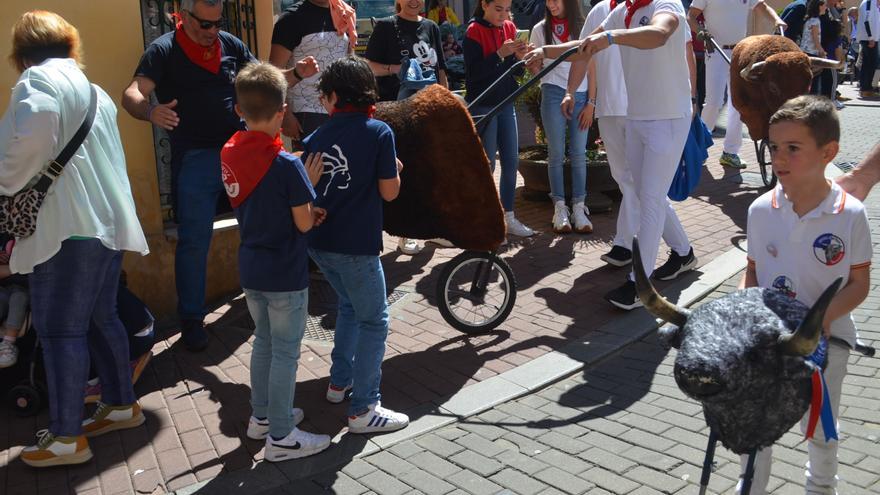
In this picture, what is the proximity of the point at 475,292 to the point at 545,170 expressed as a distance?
11.3ft

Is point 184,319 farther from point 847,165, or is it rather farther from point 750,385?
point 847,165

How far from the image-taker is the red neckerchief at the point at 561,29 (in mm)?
7664

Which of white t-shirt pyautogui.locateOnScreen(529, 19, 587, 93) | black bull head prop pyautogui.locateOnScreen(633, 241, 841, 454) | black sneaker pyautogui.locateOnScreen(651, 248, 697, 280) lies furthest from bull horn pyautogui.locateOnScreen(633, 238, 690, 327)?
white t-shirt pyautogui.locateOnScreen(529, 19, 587, 93)

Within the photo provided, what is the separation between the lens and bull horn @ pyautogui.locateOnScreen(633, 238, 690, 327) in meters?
2.63

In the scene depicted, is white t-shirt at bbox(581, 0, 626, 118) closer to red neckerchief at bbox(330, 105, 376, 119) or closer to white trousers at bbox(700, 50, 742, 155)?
red neckerchief at bbox(330, 105, 376, 119)

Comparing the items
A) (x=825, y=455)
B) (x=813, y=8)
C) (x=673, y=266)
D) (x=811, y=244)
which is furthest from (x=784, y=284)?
(x=813, y=8)

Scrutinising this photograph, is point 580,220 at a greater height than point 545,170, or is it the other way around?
point 545,170

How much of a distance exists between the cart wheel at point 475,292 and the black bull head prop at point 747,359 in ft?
9.62

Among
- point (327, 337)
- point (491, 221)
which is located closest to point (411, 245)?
point (327, 337)

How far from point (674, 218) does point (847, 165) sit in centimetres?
459

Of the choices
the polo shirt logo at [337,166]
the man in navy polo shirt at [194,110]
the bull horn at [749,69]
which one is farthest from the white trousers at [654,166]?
the polo shirt logo at [337,166]

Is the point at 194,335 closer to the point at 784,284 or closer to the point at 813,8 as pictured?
the point at 784,284

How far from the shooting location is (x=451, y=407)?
466 centimetres

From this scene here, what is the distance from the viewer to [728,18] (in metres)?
9.85
